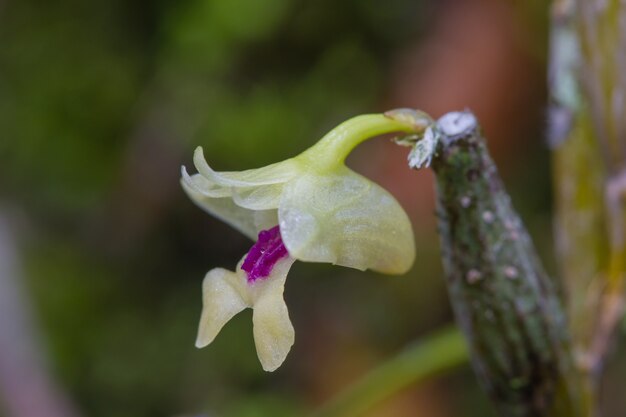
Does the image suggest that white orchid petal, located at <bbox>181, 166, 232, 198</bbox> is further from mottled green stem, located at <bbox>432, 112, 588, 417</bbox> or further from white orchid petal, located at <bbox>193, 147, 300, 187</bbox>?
mottled green stem, located at <bbox>432, 112, 588, 417</bbox>

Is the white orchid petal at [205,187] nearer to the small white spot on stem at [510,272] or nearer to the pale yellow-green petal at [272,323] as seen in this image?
the pale yellow-green petal at [272,323]

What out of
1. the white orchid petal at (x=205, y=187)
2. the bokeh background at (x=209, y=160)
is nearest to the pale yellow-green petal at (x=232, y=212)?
the white orchid petal at (x=205, y=187)

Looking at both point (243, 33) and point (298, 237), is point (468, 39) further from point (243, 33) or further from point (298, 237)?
point (298, 237)

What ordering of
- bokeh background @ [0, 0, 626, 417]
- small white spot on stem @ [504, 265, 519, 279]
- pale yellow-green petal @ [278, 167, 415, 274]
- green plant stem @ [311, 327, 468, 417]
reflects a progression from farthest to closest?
bokeh background @ [0, 0, 626, 417]
green plant stem @ [311, 327, 468, 417]
small white spot on stem @ [504, 265, 519, 279]
pale yellow-green petal @ [278, 167, 415, 274]

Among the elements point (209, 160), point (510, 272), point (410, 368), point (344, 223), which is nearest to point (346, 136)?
point (344, 223)

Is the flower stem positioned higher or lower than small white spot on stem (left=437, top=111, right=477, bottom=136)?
higher

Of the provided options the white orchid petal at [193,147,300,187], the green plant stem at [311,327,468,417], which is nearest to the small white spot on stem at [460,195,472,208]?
the white orchid petal at [193,147,300,187]
